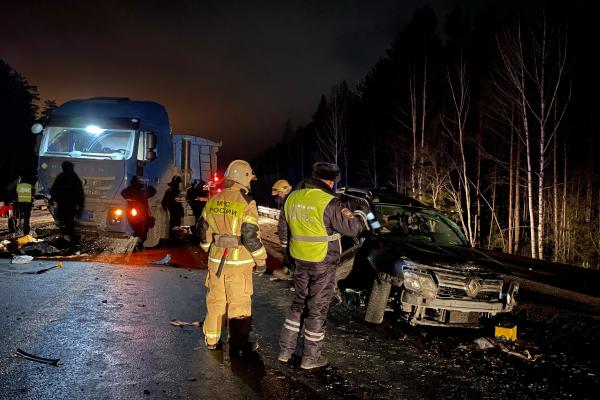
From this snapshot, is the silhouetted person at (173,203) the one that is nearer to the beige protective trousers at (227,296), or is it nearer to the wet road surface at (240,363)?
the wet road surface at (240,363)

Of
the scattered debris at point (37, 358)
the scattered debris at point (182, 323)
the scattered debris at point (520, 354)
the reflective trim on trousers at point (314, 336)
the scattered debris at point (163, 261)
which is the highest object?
the scattered debris at point (163, 261)

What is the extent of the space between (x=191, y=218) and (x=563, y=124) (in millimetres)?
18479

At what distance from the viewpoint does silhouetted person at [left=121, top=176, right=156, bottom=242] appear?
905 cm

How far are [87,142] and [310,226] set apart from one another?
23.8ft

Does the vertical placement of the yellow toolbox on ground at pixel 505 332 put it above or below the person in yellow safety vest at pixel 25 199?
below

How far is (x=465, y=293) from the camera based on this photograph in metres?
4.70

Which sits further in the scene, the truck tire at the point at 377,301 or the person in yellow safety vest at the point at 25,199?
the person in yellow safety vest at the point at 25,199

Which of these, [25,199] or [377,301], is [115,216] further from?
[377,301]

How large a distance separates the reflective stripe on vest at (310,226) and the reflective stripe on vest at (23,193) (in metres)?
9.22

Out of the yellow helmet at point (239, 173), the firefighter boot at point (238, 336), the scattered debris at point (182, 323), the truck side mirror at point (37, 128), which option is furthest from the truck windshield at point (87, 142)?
the firefighter boot at point (238, 336)

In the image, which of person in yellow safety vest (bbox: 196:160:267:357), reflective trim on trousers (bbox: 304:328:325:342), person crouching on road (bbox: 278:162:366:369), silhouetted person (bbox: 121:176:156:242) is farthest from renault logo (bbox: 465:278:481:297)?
silhouetted person (bbox: 121:176:156:242)

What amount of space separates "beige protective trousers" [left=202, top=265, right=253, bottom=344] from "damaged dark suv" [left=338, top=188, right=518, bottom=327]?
1.76 m

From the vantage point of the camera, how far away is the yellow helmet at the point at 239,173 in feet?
13.6

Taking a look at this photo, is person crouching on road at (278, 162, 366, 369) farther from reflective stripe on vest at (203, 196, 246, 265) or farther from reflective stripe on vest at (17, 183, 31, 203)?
reflective stripe on vest at (17, 183, 31, 203)
